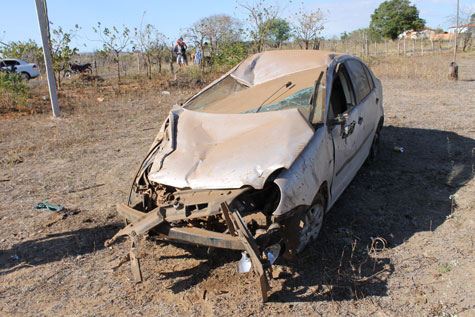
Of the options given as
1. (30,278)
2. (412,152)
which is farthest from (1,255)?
(412,152)

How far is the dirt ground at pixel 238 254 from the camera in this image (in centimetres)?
308

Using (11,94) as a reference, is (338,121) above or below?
below

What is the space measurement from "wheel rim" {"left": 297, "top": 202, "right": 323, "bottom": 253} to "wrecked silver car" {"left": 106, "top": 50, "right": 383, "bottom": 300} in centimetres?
1

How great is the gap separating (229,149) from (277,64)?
192 centimetres

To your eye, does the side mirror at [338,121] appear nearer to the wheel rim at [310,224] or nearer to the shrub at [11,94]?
the wheel rim at [310,224]

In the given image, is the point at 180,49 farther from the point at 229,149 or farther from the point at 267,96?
the point at 229,149

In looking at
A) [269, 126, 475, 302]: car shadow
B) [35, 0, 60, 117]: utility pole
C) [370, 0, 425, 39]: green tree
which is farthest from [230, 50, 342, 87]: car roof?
[370, 0, 425, 39]: green tree

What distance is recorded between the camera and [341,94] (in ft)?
15.0

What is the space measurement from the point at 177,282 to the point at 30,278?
4.49ft

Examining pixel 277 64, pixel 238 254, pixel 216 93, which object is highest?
pixel 277 64

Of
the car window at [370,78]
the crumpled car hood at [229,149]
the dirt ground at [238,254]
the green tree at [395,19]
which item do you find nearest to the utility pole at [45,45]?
the dirt ground at [238,254]

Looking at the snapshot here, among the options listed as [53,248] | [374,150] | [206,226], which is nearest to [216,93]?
[206,226]

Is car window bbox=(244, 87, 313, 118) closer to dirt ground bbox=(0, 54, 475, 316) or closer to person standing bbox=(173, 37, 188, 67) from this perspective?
dirt ground bbox=(0, 54, 475, 316)

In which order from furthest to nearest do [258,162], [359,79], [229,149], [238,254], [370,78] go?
[370,78]
[359,79]
[238,254]
[229,149]
[258,162]
